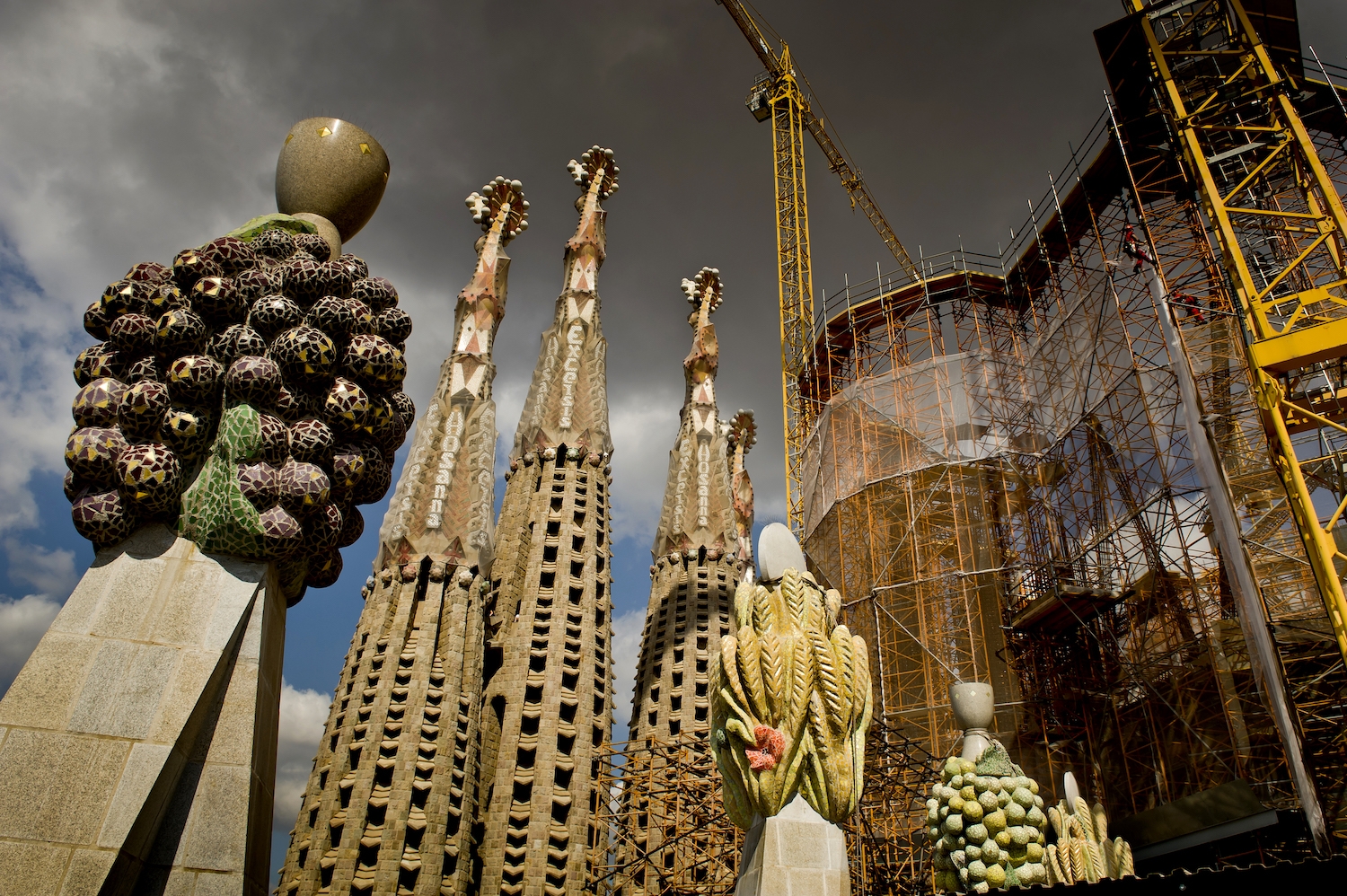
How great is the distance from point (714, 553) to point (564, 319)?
262 inches

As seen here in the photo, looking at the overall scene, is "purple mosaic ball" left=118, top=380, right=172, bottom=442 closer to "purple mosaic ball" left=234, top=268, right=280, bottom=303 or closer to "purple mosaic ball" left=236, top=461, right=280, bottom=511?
"purple mosaic ball" left=236, top=461, right=280, bottom=511

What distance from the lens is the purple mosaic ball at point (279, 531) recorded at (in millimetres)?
7316

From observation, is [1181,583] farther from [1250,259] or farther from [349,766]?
[349,766]

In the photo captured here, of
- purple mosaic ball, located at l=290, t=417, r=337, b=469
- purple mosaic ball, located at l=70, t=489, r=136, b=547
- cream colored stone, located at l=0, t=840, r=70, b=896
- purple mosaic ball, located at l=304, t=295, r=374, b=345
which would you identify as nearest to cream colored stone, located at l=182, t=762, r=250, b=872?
cream colored stone, located at l=0, t=840, r=70, b=896

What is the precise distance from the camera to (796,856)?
18.4ft

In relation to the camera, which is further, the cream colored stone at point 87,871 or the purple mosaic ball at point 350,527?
the purple mosaic ball at point 350,527

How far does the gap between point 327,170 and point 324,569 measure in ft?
13.4

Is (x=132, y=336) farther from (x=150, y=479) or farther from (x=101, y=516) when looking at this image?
(x=101, y=516)

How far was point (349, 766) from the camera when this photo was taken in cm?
1417

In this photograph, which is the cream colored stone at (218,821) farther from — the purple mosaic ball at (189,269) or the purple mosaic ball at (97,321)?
the purple mosaic ball at (189,269)

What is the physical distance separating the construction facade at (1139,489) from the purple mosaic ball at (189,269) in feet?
31.3

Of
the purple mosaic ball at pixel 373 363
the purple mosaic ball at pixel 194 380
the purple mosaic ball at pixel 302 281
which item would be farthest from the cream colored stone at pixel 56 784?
the purple mosaic ball at pixel 302 281

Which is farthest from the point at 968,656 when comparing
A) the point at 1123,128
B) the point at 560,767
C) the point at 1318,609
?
the point at 1123,128

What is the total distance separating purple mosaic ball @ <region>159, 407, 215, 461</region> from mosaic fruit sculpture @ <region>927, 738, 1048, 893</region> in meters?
6.69
